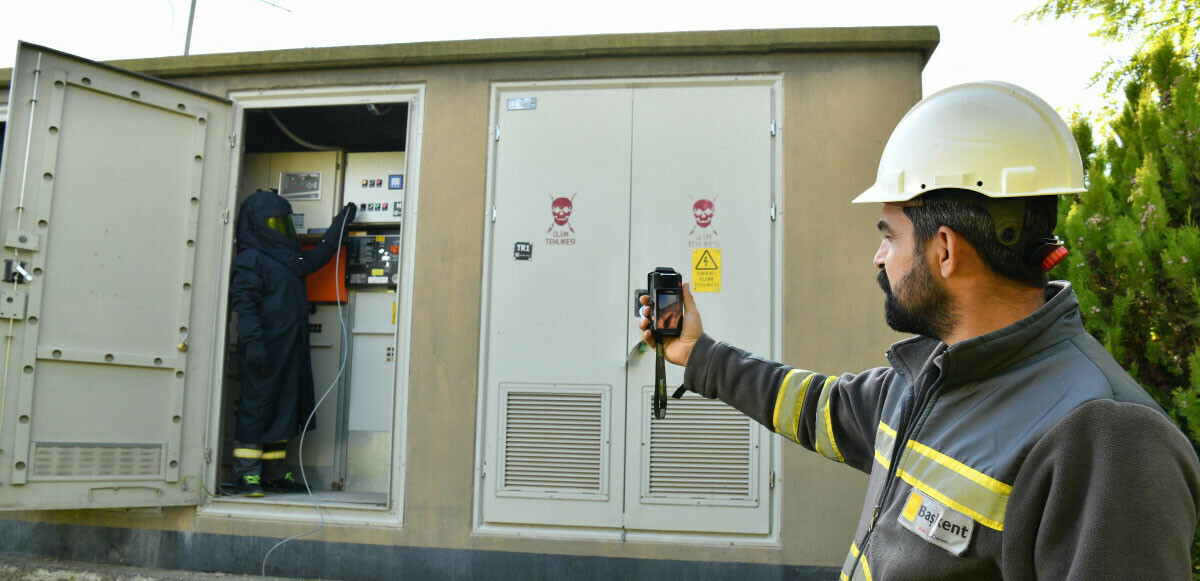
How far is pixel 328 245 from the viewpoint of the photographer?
5578 mm

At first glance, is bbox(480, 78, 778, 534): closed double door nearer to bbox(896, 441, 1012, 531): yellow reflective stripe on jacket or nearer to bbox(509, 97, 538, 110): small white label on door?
bbox(509, 97, 538, 110): small white label on door

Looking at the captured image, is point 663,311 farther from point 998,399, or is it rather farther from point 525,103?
point 525,103

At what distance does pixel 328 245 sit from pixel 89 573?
2507 millimetres

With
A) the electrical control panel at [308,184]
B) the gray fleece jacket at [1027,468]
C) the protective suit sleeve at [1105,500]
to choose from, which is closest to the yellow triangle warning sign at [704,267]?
the gray fleece jacket at [1027,468]

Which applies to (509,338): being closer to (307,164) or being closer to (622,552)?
(622,552)

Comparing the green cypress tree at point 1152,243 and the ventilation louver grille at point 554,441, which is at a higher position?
the green cypress tree at point 1152,243

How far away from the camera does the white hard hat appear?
137cm

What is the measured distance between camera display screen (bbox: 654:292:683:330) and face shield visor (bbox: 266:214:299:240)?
4.08 meters

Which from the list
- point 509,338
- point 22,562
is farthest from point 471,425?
point 22,562

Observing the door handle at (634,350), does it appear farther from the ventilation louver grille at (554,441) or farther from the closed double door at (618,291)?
the ventilation louver grille at (554,441)

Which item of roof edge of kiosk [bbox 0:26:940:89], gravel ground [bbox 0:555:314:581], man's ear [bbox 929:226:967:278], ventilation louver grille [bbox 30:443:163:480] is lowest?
gravel ground [bbox 0:555:314:581]

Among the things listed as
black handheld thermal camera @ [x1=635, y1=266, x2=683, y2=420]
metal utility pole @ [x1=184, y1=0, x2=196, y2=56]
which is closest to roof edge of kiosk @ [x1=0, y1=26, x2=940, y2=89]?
black handheld thermal camera @ [x1=635, y1=266, x2=683, y2=420]

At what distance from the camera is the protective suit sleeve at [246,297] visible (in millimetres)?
5047

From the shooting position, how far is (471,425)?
14.8 feet
